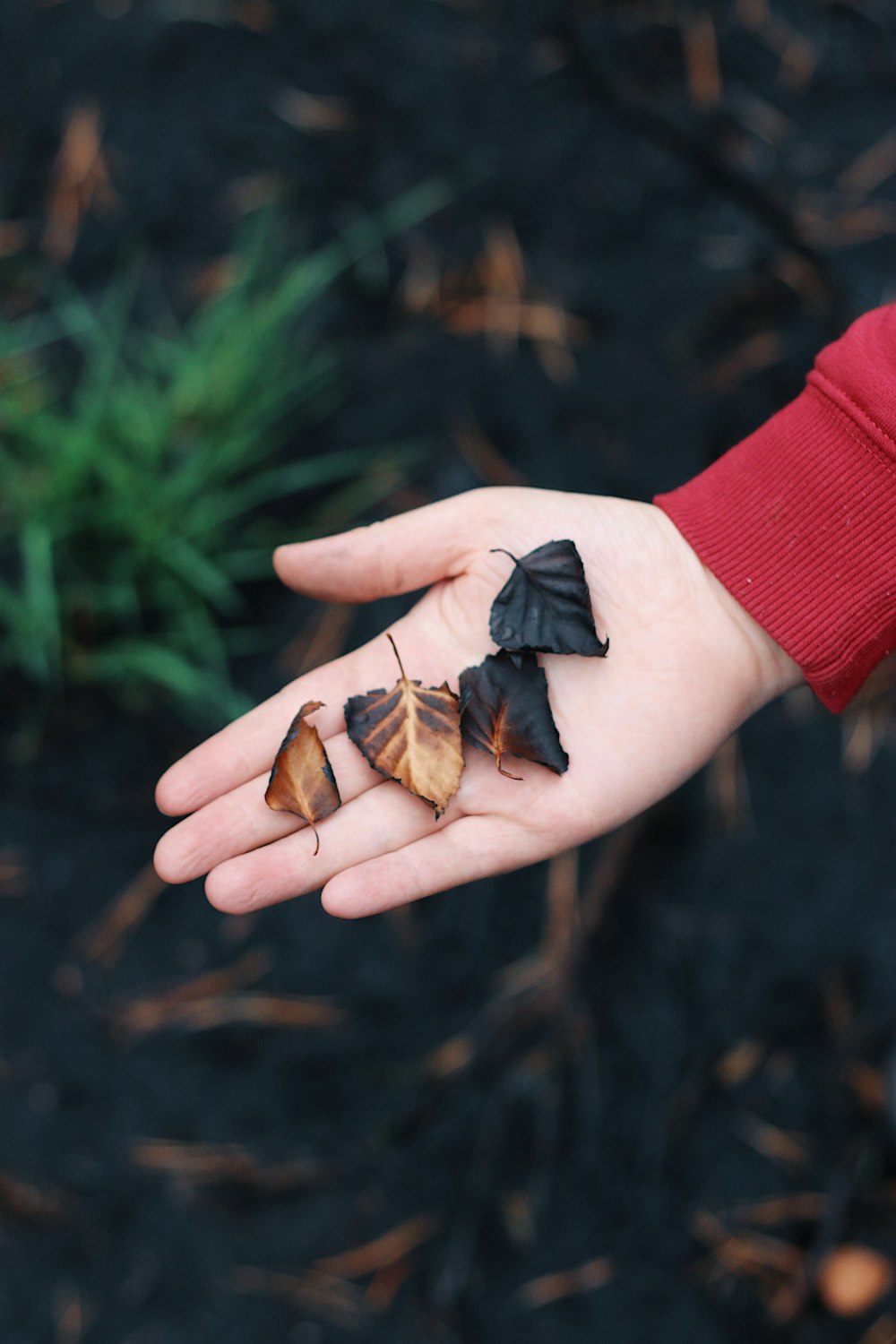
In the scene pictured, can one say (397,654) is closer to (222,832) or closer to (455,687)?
(455,687)

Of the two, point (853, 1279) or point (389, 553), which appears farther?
point (853, 1279)

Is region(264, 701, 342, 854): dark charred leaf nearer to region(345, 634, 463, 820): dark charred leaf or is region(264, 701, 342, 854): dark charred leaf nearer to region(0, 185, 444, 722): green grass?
region(345, 634, 463, 820): dark charred leaf

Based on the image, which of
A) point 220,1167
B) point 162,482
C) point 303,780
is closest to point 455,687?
point 303,780

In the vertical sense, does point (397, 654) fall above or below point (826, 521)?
below

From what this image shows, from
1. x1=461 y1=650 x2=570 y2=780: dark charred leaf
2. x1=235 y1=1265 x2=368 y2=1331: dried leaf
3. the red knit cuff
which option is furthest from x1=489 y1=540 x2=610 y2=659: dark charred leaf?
x1=235 y1=1265 x2=368 y2=1331: dried leaf

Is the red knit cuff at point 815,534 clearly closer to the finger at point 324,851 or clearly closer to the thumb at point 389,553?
the thumb at point 389,553

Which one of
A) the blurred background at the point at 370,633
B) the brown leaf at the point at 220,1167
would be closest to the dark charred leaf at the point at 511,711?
the blurred background at the point at 370,633
